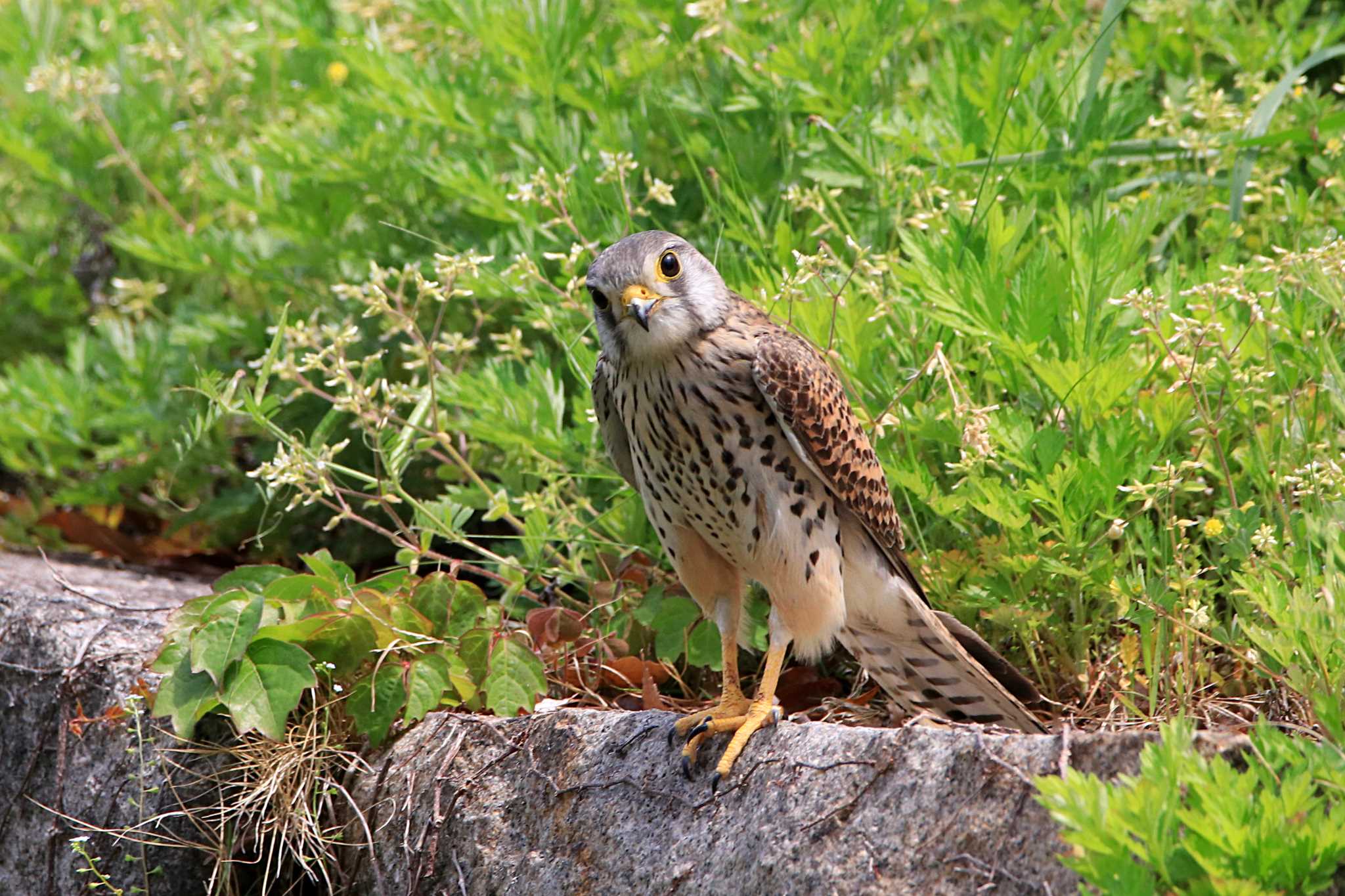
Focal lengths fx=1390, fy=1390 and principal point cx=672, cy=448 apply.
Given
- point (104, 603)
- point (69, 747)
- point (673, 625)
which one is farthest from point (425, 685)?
point (104, 603)

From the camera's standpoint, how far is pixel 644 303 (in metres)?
2.66

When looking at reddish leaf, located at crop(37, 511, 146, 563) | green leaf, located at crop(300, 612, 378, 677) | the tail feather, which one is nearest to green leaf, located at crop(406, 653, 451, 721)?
green leaf, located at crop(300, 612, 378, 677)

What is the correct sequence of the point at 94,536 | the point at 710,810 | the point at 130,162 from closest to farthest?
the point at 710,810 → the point at 94,536 → the point at 130,162

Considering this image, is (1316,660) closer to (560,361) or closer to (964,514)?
(964,514)

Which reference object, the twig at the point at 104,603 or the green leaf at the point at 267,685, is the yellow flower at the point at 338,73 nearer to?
the twig at the point at 104,603

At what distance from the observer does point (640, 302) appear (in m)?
2.65

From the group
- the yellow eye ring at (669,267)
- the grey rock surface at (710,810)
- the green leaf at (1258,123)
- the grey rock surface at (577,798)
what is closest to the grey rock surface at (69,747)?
the grey rock surface at (577,798)

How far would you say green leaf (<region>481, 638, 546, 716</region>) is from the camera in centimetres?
291

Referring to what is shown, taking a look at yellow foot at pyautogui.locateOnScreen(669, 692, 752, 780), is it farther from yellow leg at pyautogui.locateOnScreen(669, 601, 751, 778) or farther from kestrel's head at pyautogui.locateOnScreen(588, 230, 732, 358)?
kestrel's head at pyautogui.locateOnScreen(588, 230, 732, 358)

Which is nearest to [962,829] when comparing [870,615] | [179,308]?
[870,615]

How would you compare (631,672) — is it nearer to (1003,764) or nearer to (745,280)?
(745,280)

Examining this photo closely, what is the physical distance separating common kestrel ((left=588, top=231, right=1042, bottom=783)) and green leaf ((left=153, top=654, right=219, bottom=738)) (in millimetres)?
980

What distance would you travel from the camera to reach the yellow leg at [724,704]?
256 centimetres

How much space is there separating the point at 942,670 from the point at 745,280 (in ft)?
3.80
